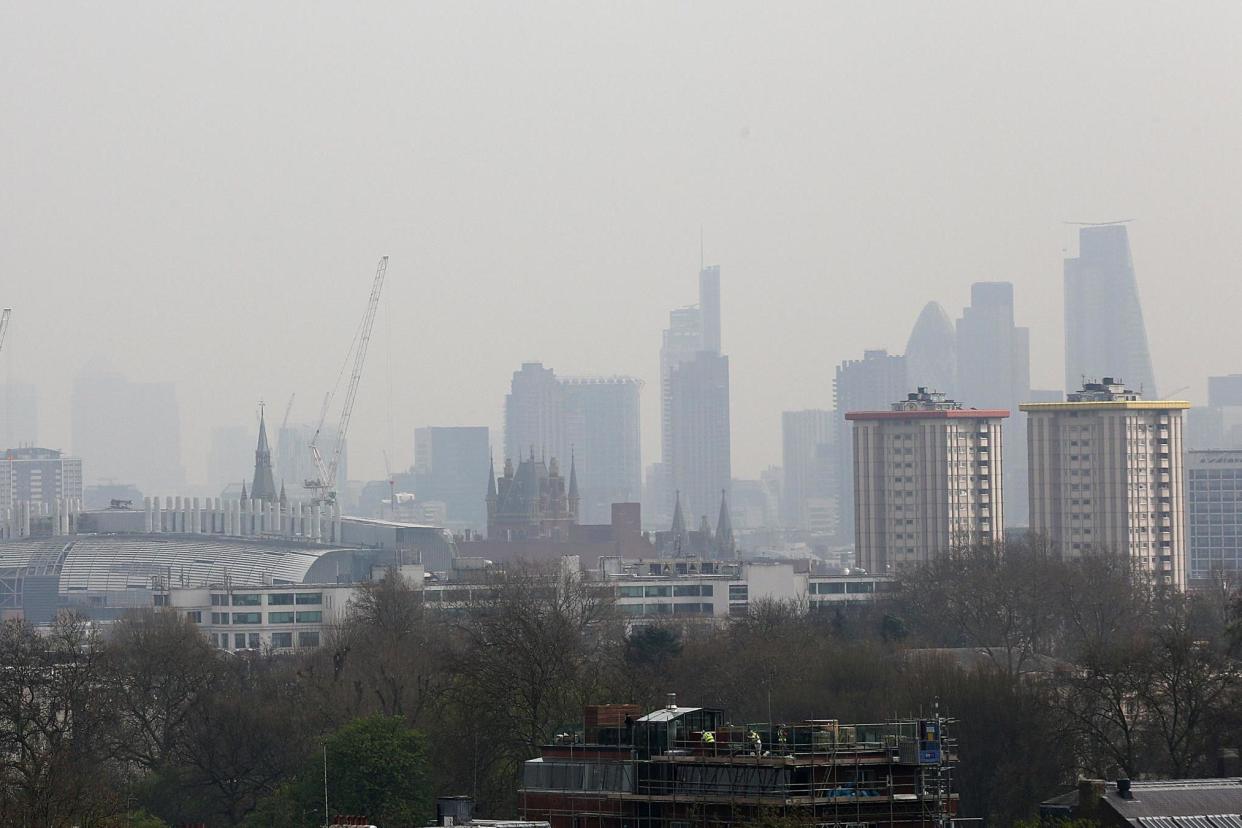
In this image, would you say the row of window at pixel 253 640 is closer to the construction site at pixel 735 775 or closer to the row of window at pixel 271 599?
the row of window at pixel 271 599

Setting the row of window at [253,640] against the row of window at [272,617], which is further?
the row of window at [272,617]

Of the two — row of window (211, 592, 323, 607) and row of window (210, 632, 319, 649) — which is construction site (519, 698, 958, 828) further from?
row of window (211, 592, 323, 607)

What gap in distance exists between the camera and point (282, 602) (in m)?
184

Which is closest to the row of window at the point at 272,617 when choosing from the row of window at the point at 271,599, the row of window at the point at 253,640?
the row of window at the point at 271,599

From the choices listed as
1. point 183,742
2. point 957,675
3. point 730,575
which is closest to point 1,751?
point 183,742

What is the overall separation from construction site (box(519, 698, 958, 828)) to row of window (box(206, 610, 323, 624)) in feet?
417

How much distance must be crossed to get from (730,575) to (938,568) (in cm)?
3766

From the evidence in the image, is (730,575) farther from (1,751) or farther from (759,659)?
(1,751)

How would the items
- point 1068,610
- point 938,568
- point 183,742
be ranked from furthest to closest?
point 938,568 → point 1068,610 → point 183,742

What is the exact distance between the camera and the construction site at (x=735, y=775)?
166 ft

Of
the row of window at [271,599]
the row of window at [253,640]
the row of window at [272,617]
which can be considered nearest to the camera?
the row of window at [253,640]

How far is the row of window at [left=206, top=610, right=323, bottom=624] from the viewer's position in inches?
7170

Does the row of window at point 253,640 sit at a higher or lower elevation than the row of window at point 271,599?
lower

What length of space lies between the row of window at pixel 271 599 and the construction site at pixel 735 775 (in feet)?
421
